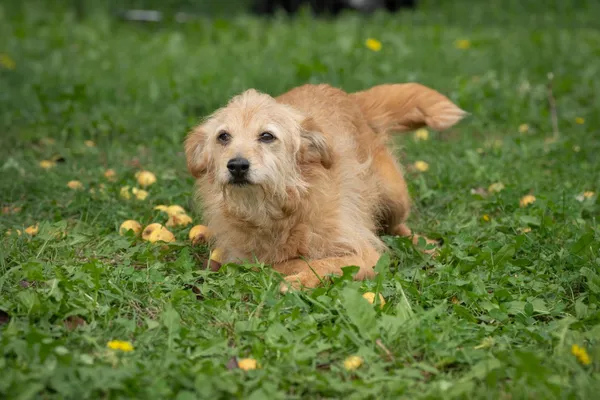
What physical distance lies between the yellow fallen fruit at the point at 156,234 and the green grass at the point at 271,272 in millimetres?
93

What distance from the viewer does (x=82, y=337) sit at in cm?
329

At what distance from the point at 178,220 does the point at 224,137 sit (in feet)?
2.70

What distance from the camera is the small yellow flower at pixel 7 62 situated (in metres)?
8.28

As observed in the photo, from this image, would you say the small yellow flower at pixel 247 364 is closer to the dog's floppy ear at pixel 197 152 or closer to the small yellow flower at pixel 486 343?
the small yellow flower at pixel 486 343

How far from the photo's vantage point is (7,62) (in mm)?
8430

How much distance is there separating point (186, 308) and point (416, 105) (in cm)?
234

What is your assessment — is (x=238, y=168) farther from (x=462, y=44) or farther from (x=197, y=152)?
(x=462, y=44)

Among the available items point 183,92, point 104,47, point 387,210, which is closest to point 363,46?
point 183,92

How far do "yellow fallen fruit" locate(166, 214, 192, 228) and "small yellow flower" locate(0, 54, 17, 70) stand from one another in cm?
413

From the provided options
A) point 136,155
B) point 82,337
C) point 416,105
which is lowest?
point 136,155

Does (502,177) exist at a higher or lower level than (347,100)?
lower

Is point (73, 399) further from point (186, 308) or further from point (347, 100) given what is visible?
point (347, 100)

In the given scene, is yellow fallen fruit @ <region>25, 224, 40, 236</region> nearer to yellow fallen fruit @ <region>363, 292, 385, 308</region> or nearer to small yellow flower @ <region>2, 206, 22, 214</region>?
small yellow flower @ <region>2, 206, 22, 214</region>

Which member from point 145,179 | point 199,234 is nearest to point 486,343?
point 199,234
